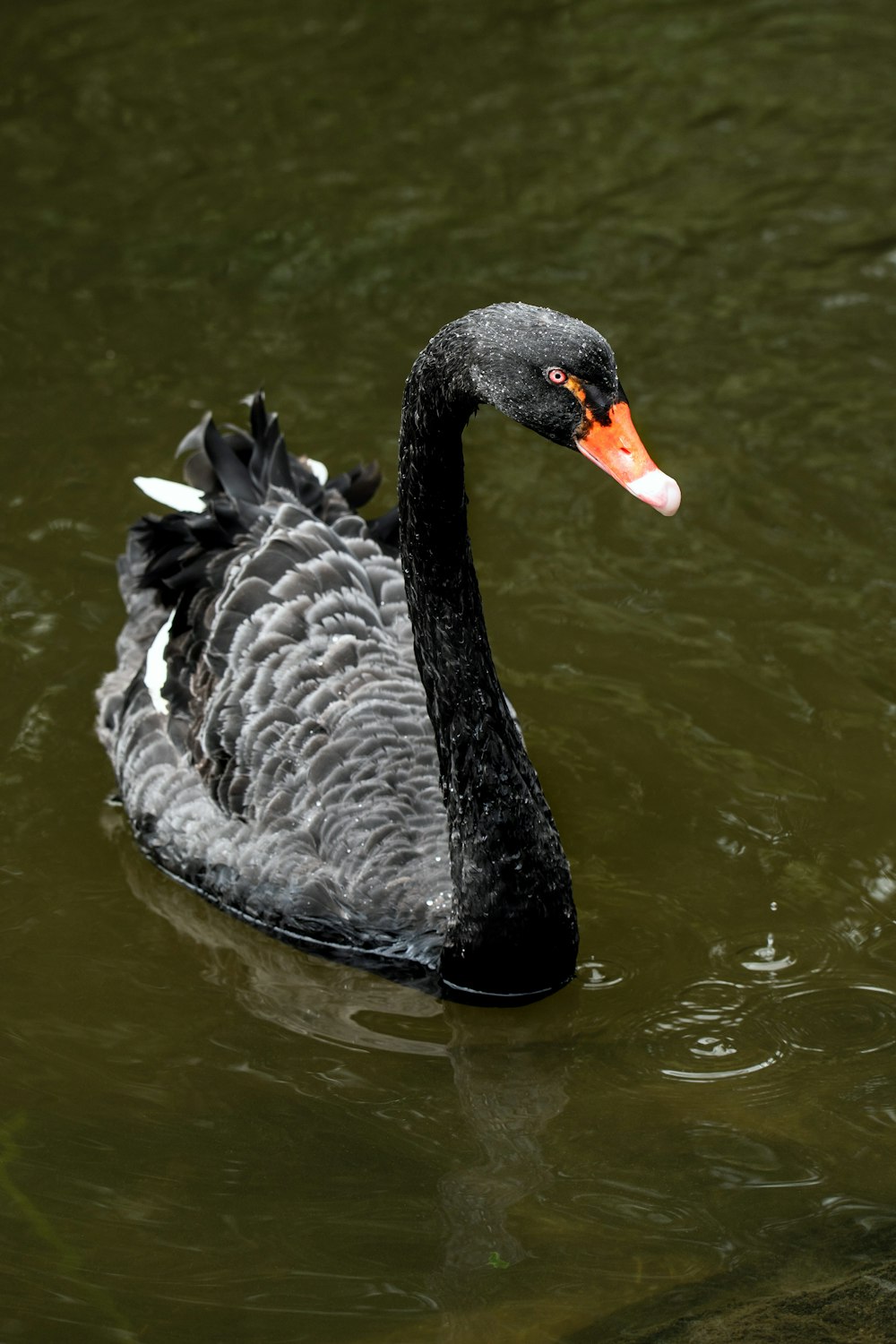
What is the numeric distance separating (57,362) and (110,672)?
2137mm

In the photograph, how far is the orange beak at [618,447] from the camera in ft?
14.2

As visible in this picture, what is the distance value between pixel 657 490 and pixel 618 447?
18 centimetres

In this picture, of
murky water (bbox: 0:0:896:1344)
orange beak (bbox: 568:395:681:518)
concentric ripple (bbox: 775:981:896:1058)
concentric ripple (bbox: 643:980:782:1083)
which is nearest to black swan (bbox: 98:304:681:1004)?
orange beak (bbox: 568:395:681:518)

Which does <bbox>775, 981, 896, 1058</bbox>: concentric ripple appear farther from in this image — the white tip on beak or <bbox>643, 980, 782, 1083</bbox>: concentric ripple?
the white tip on beak

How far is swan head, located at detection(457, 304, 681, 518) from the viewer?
4.36 meters

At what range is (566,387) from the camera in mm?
4395

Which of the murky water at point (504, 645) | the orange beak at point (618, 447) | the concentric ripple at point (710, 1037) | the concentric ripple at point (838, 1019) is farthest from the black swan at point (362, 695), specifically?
the concentric ripple at point (838, 1019)

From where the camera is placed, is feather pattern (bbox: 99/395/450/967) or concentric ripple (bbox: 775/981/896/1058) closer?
concentric ripple (bbox: 775/981/896/1058)

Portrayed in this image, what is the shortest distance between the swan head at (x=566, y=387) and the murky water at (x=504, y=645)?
172 cm

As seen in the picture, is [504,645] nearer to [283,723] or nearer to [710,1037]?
[283,723]

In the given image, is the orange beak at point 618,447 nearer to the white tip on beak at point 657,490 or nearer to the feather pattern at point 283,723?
the white tip on beak at point 657,490

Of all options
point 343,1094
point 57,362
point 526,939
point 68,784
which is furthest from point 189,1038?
point 57,362

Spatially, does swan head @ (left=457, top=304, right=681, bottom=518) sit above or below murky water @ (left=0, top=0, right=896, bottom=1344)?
above

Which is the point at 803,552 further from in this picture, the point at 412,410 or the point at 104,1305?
the point at 104,1305
